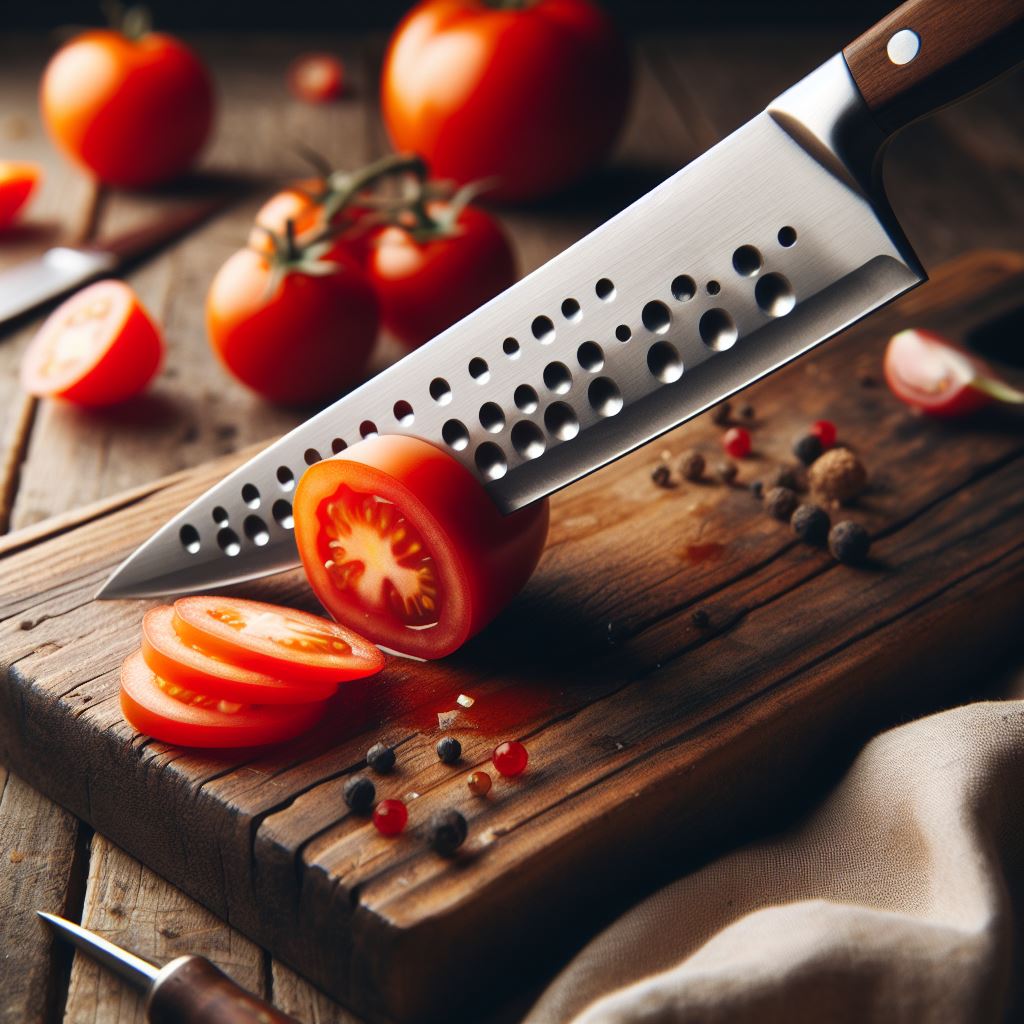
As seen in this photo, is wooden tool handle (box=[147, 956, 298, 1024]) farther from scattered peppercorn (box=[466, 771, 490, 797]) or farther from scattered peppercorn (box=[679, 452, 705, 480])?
scattered peppercorn (box=[679, 452, 705, 480])

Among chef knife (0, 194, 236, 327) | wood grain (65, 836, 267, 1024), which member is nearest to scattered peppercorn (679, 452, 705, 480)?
wood grain (65, 836, 267, 1024)

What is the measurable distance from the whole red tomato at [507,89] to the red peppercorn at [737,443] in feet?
3.95

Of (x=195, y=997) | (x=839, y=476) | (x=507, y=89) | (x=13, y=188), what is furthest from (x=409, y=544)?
(x=13, y=188)

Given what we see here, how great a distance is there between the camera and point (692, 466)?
189 centimetres

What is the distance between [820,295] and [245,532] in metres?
0.77

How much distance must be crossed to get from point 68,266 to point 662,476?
56.6 inches

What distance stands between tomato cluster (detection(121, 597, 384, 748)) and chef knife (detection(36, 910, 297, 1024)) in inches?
10.1

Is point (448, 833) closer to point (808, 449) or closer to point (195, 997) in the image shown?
point (195, 997)

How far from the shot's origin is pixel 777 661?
1.54 meters

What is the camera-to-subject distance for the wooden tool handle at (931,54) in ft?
4.18

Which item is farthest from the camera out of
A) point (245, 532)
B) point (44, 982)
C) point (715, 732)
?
point (245, 532)

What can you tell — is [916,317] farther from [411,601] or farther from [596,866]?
[596,866]

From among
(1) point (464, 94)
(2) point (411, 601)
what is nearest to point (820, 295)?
(2) point (411, 601)

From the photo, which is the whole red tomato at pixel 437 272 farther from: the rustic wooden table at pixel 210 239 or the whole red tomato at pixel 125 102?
the whole red tomato at pixel 125 102
